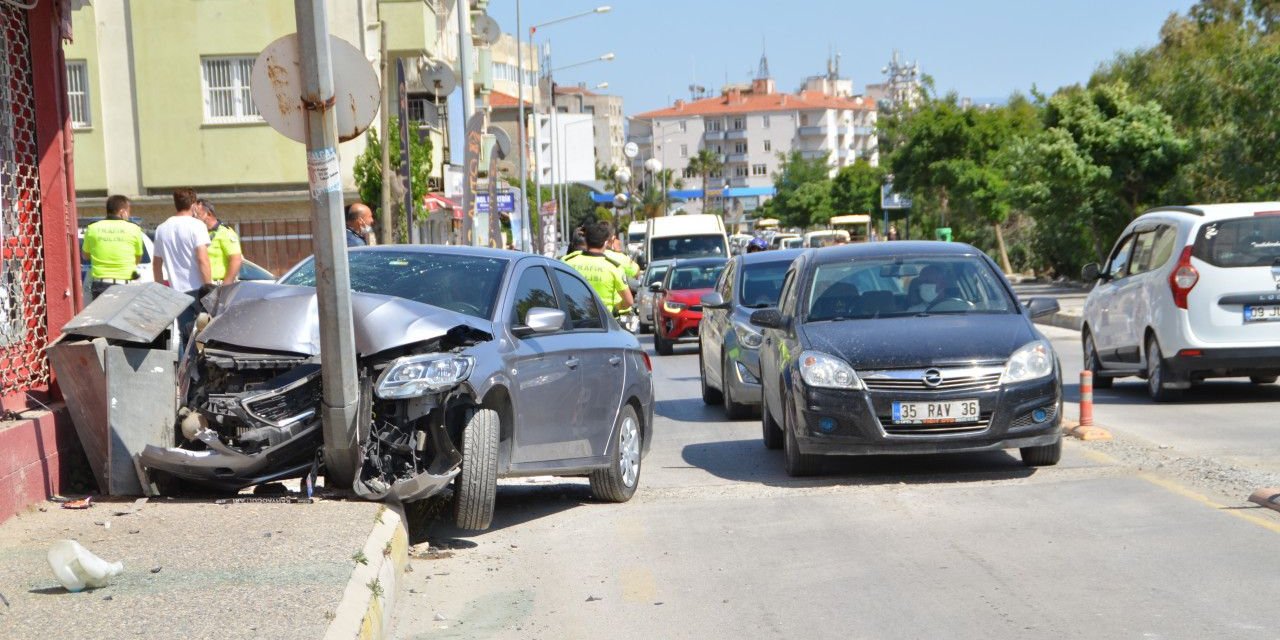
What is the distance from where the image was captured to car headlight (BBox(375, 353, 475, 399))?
26.0 feet

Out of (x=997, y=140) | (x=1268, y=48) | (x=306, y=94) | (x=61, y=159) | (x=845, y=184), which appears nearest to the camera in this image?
(x=306, y=94)

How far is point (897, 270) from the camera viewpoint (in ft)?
37.8

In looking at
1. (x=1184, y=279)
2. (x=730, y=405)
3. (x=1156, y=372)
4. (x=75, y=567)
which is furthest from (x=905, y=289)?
(x=75, y=567)

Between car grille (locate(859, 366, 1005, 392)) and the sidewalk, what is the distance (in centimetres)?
353

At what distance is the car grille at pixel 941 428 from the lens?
10.0 meters

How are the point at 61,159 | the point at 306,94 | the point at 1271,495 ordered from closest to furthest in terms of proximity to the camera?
the point at 306,94, the point at 1271,495, the point at 61,159

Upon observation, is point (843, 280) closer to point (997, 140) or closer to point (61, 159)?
point (61, 159)

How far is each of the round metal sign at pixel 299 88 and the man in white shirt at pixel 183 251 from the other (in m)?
5.31

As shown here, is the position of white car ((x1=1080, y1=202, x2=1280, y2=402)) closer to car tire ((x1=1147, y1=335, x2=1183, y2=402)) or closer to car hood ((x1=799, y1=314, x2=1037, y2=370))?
car tire ((x1=1147, y1=335, x2=1183, y2=402))

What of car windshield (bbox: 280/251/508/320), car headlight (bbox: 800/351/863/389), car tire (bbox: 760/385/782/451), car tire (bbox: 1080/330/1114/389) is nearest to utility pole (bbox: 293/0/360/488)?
car windshield (bbox: 280/251/508/320)

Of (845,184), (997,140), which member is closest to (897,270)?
(997,140)

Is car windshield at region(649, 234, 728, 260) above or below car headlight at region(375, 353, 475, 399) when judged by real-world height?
below

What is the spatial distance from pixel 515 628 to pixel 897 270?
5816 mm

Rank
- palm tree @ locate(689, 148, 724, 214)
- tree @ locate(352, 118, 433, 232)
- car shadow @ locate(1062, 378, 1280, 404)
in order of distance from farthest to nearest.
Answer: palm tree @ locate(689, 148, 724, 214), tree @ locate(352, 118, 433, 232), car shadow @ locate(1062, 378, 1280, 404)
